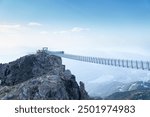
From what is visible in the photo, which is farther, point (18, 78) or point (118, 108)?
point (18, 78)

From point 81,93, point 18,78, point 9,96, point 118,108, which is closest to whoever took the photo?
point 118,108

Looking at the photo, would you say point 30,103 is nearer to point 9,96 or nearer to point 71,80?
point 9,96

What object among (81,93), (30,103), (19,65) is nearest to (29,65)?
(19,65)

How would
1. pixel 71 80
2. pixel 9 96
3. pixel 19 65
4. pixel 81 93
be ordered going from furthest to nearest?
1. pixel 19 65
2. pixel 81 93
3. pixel 71 80
4. pixel 9 96

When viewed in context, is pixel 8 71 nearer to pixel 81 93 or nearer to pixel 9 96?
pixel 81 93

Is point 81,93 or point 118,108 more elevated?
point 118,108

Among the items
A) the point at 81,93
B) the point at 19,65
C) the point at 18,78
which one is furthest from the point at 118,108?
the point at 19,65
